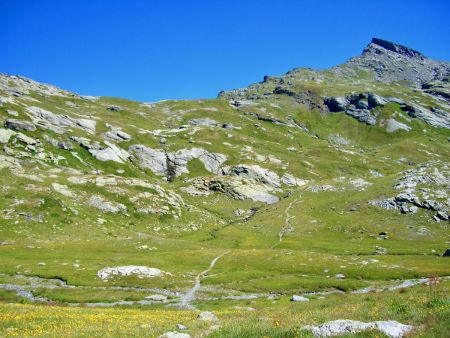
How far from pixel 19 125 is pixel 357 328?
174462 millimetres

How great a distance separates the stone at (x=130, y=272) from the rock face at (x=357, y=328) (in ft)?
190

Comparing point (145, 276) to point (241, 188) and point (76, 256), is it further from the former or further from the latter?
point (241, 188)

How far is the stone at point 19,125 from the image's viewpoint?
162 metres

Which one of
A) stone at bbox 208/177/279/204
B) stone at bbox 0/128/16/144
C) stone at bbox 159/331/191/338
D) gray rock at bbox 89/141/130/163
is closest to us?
stone at bbox 159/331/191/338

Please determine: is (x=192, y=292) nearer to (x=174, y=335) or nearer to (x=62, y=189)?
(x=174, y=335)

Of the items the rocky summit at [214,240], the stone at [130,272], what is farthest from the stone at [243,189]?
the stone at [130,272]

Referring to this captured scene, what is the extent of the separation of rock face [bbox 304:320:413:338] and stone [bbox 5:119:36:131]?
172m

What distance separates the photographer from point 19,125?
16362 cm

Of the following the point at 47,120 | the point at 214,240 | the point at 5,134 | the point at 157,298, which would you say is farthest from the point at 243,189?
the point at 157,298

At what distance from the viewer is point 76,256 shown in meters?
87.2

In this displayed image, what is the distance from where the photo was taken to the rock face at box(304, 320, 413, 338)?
17328 millimetres

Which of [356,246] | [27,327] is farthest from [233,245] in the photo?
[27,327]

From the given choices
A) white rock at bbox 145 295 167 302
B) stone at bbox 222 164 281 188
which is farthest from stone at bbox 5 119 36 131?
white rock at bbox 145 295 167 302

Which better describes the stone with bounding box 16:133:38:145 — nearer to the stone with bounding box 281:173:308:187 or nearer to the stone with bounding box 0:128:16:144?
the stone with bounding box 0:128:16:144
